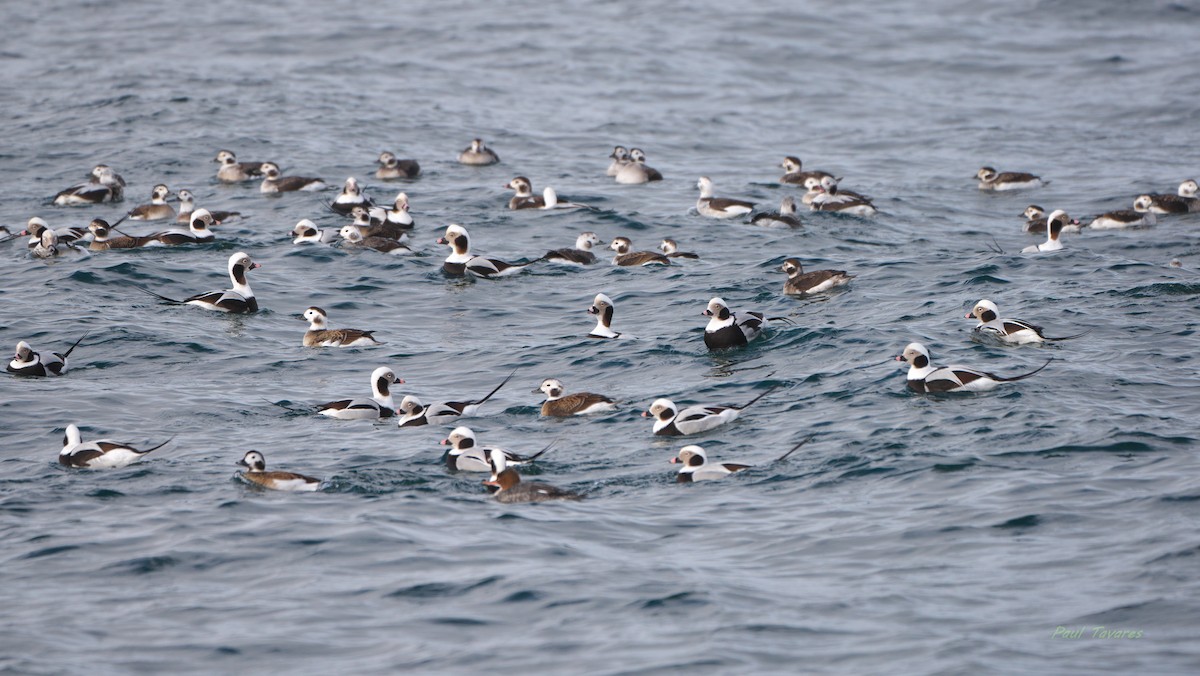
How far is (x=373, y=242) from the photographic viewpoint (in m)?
25.5

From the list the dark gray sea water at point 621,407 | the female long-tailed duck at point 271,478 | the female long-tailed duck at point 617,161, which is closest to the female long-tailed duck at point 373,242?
the dark gray sea water at point 621,407

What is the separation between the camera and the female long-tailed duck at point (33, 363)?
18.6 meters

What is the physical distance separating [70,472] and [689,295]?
33.9 ft

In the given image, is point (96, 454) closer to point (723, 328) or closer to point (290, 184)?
point (723, 328)

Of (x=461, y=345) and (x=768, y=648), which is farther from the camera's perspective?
(x=461, y=345)

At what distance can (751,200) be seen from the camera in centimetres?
2941

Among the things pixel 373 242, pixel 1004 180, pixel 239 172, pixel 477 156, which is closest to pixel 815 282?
pixel 373 242

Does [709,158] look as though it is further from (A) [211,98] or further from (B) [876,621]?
(B) [876,621]

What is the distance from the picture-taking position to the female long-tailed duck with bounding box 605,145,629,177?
3158 cm

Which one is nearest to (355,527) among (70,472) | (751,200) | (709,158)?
(70,472)

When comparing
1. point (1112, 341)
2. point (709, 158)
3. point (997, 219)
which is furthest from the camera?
point (709, 158)

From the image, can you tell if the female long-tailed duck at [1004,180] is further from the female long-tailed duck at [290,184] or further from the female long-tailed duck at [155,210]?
the female long-tailed duck at [155,210]

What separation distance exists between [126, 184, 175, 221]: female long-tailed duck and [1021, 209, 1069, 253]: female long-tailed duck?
15731 mm

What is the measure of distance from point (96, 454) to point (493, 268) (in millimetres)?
9845
